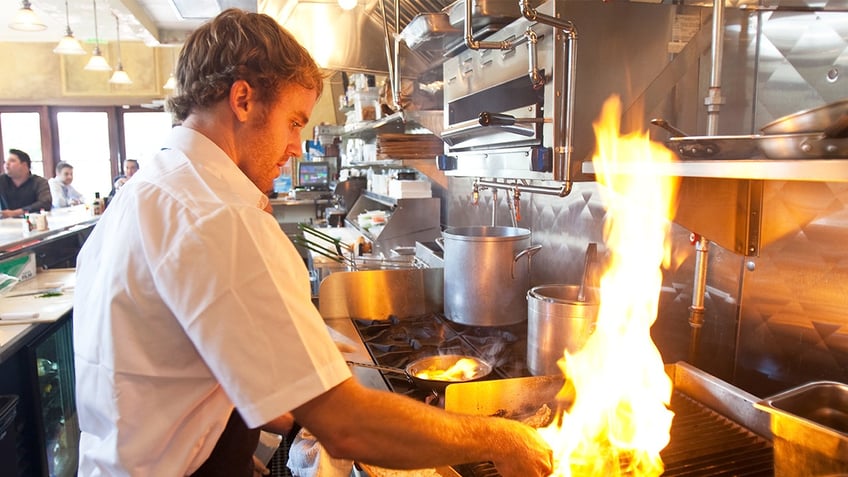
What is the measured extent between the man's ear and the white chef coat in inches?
4.0

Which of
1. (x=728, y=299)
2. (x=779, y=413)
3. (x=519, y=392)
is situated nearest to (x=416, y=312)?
(x=519, y=392)

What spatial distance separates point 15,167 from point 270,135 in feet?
27.2

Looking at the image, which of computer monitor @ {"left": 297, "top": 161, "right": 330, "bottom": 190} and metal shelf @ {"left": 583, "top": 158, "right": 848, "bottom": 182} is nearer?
metal shelf @ {"left": 583, "top": 158, "right": 848, "bottom": 182}

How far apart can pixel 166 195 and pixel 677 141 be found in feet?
3.53

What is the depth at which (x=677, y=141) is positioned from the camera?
4.32ft

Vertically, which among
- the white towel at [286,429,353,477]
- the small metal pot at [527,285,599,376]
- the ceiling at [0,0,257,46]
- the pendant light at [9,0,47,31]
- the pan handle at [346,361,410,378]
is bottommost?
the white towel at [286,429,353,477]

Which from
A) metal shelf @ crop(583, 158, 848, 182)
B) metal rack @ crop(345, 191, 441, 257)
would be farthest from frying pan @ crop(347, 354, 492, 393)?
metal rack @ crop(345, 191, 441, 257)

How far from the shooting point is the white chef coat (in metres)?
0.99

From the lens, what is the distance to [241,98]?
4.22 ft

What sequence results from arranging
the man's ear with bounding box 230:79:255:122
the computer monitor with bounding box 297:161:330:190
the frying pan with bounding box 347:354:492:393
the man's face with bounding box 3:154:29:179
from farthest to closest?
the computer monitor with bounding box 297:161:330:190 → the man's face with bounding box 3:154:29:179 → the frying pan with bounding box 347:354:492:393 → the man's ear with bounding box 230:79:255:122

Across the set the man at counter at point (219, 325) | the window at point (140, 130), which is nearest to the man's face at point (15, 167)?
the window at point (140, 130)

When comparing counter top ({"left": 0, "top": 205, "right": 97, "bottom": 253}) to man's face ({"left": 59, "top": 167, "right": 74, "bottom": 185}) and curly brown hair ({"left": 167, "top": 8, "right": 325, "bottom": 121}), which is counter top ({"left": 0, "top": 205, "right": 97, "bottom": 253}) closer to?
man's face ({"left": 59, "top": 167, "right": 74, "bottom": 185})

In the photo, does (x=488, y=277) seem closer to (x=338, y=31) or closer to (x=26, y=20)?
(x=338, y=31)

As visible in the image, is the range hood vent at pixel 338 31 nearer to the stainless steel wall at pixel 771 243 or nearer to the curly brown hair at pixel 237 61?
the stainless steel wall at pixel 771 243
